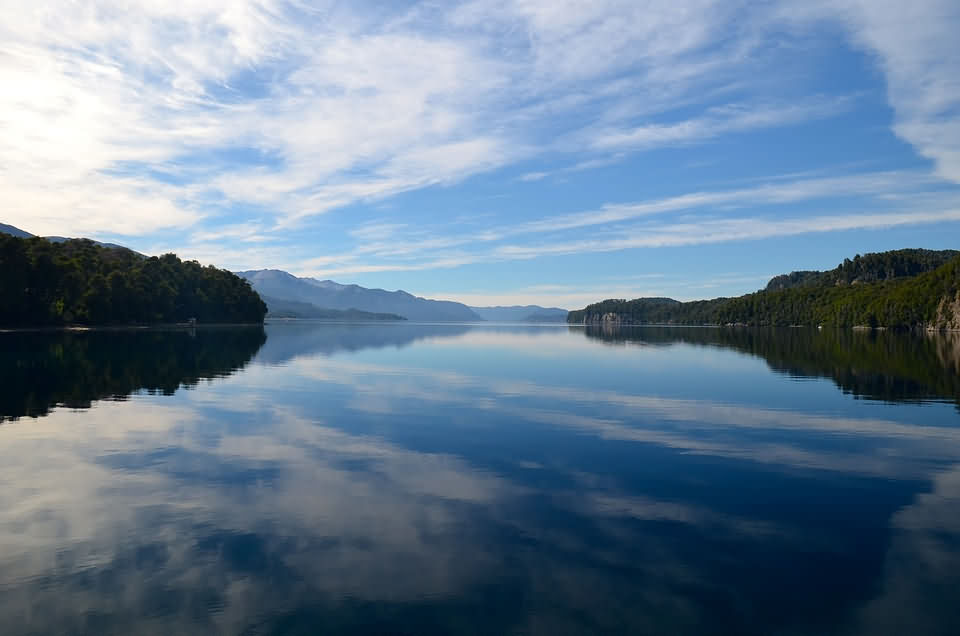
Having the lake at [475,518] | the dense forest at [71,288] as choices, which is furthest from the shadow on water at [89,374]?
the dense forest at [71,288]

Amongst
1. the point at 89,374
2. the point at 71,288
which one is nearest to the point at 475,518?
the point at 89,374

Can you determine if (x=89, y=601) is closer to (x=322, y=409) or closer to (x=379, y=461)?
(x=379, y=461)

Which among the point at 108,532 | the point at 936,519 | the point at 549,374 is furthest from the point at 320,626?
the point at 549,374

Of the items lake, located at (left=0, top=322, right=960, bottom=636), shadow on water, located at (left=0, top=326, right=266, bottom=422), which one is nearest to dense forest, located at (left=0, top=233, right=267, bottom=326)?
shadow on water, located at (left=0, top=326, right=266, bottom=422)

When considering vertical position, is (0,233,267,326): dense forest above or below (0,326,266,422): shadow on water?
above

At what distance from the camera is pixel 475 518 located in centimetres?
1639

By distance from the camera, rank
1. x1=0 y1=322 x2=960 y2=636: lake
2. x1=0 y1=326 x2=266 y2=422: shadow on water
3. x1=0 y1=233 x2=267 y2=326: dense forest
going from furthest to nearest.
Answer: x1=0 y1=233 x2=267 y2=326: dense forest, x1=0 y1=326 x2=266 y2=422: shadow on water, x1=0 y1=322 x2=960 y2=636: lake

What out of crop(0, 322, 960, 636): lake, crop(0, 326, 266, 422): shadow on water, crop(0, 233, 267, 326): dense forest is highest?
crop(0, 233, 267, 326): dense forest

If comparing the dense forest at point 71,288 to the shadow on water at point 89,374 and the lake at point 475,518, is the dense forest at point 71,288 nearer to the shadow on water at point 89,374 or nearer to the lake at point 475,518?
Result: the shadow on water at point 89,374

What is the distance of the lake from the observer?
36.8ft

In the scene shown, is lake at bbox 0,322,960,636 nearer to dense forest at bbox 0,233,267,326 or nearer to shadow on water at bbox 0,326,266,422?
shadow on water at bbox 0,326,266,422

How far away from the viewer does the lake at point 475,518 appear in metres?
11.2

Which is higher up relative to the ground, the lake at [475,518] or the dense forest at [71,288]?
the dense forest at [71,288]

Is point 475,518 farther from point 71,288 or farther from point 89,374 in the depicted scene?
point 71,288
